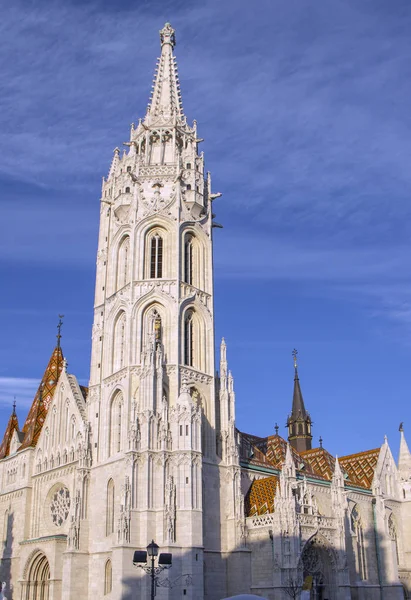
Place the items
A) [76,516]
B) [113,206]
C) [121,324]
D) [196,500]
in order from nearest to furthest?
[196,500] < [76,516] < [121,324] < [113,206]

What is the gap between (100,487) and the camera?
131ft

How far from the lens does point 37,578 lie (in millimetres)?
41625

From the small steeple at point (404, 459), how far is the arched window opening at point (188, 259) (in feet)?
81.8

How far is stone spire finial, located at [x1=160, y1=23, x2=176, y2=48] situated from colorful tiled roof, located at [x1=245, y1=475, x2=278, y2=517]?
35.2 metres

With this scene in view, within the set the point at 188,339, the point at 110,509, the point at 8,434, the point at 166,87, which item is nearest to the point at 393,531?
the point at 188,339

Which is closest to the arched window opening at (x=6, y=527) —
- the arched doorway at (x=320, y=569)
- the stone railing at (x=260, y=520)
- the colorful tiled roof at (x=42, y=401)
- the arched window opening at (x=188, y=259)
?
the colorful tiled roof at (x=42, y=401)

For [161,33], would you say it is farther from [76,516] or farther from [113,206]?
[76,516]

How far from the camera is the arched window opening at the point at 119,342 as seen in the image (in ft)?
142

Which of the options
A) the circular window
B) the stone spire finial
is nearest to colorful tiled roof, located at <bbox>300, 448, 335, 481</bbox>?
the circular window

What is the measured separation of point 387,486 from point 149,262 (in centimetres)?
2661

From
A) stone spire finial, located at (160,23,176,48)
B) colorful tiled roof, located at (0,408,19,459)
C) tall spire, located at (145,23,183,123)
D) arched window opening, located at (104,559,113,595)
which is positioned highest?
stone spire finial, located at (160,23,176,48)

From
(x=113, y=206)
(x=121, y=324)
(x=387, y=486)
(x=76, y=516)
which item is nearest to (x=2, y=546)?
(x=76, y=516)

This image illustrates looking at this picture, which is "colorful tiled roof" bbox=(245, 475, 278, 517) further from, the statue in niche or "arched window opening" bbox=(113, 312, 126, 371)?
"arched window opening" bbox=(113, 312, 126, 371)

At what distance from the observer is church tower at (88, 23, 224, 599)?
36375 millimetres
